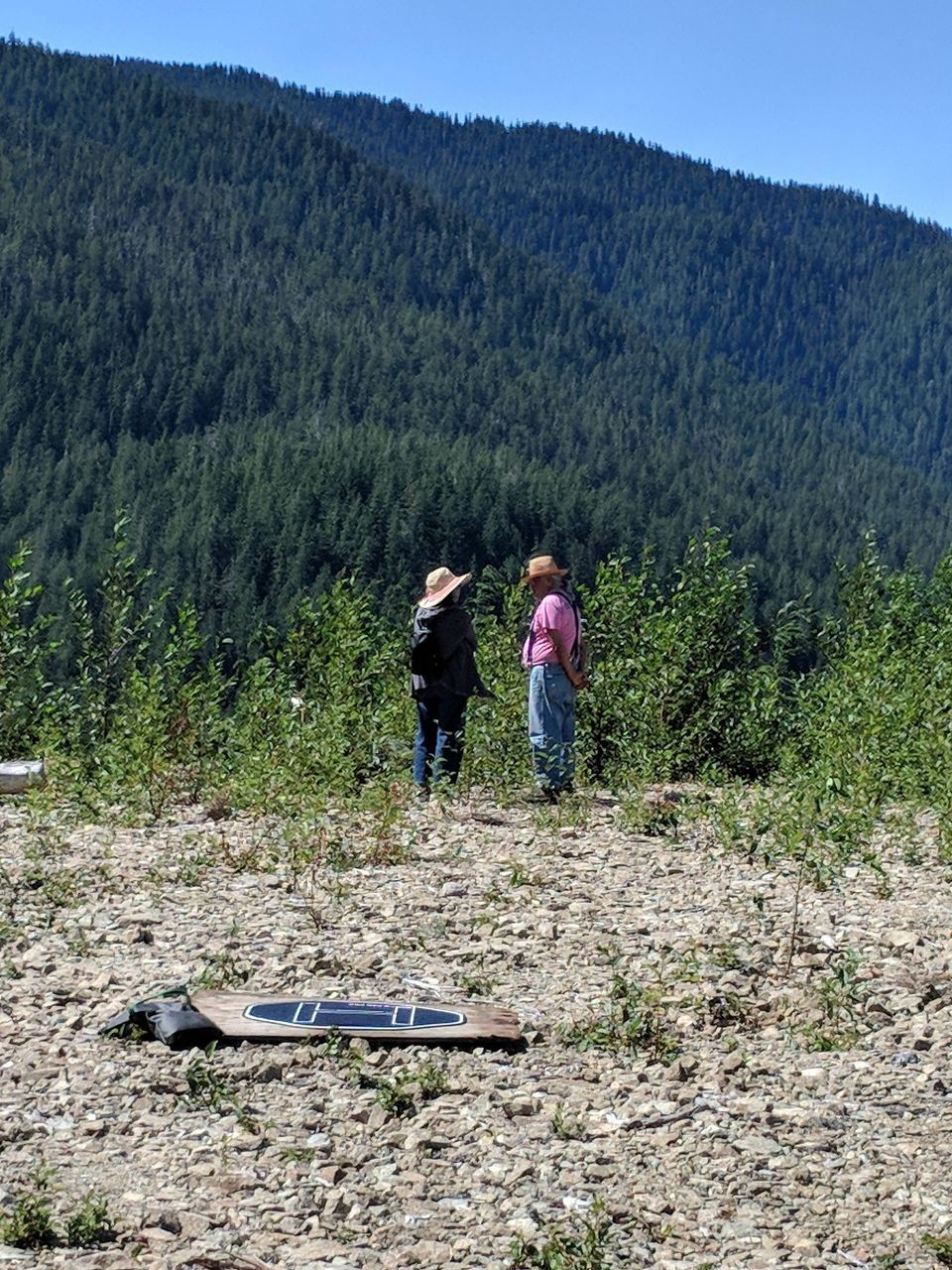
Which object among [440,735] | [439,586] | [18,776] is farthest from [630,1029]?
[18,776]

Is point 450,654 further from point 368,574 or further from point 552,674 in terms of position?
point 368,574

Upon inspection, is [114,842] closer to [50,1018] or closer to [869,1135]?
[50,1018]

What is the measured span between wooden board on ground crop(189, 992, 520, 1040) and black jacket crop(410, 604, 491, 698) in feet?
15.3

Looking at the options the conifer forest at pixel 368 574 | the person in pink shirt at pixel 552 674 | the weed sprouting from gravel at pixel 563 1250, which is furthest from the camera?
the conifer forest at pixel 368 574

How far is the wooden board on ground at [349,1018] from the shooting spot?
19.3 feet

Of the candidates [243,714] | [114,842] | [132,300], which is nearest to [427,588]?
[243,714]

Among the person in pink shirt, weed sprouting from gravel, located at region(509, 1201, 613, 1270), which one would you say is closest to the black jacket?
the person in pink shirt

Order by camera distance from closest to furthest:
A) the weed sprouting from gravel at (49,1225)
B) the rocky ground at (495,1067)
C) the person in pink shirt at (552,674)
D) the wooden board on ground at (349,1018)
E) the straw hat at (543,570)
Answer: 1. the weed sprouting from gravel at (49,1225)
2. the rocky ground at (495,1067)
3. the wooden board on ground at (349,1018)
4. the person in pink shirt at (552,674)
5. the straw hat at (543,570)

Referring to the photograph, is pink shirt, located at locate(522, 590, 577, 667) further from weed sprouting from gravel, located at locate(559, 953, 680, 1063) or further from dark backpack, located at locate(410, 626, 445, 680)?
weed sprouting from gravel, located at locate(559, 953, 680, 1063)

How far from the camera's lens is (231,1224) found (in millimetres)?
4430

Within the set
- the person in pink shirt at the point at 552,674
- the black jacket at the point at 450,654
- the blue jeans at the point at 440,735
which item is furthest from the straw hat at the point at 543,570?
the blue jeans at the point at 440,735

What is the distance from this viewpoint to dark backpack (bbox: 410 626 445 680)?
1080cm

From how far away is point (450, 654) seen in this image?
10.8m

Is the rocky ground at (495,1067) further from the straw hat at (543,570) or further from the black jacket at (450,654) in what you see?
the straw hat at (543,570)
